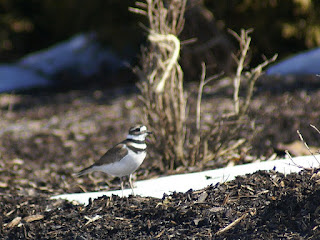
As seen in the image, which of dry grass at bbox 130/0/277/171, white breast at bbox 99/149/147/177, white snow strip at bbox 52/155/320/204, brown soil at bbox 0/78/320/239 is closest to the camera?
brown soil at bbox 0/78/320/239

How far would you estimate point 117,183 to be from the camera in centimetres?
576

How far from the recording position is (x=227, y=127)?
18.9ft

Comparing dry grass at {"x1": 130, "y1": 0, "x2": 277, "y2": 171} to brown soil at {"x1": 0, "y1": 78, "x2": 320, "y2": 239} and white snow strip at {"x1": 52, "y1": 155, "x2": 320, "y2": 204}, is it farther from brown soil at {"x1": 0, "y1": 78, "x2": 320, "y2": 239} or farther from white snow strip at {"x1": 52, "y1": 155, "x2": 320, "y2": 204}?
white snow strip at {"x1": 52, "y1": 155, "x2": 320, "y2": 204}

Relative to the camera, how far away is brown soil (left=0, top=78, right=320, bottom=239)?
12.3 ft

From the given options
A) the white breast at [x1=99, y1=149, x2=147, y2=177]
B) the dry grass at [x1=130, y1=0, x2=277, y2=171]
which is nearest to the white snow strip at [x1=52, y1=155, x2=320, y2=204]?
the white breast at [x1=99, y1=149, x2=147, y2=177]

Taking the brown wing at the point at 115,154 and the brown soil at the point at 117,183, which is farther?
the brown wing at the point at 115,154

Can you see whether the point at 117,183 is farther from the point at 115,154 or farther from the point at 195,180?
the point at 195,180

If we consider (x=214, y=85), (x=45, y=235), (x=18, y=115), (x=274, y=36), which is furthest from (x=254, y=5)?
(x=45, y=235)

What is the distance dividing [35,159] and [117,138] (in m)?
1.06

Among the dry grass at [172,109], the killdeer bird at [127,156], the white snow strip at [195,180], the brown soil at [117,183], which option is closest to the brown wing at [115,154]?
the killdeer bird at [127,156]

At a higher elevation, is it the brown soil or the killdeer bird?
the killdeer bird

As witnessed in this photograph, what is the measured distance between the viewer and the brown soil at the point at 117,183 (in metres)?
3.74

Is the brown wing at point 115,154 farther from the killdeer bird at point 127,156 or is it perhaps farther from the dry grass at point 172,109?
the dry grass at point 172,109

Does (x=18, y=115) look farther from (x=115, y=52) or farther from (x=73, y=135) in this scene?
(x=115, y=52)
